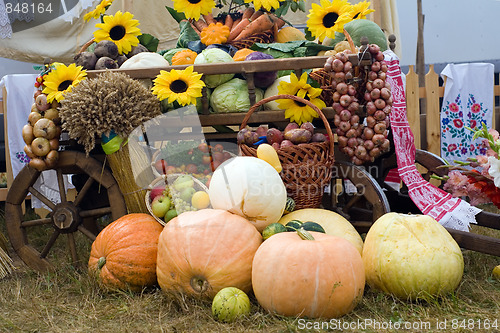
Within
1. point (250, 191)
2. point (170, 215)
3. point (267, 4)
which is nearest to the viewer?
point (250, 191)

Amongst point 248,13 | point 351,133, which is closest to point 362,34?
point 248,13

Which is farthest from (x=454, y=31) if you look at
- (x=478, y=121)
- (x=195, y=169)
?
(x=195, y=169)

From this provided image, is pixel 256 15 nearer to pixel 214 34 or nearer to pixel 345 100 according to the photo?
pixel 214 34

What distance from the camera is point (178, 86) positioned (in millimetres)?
2719

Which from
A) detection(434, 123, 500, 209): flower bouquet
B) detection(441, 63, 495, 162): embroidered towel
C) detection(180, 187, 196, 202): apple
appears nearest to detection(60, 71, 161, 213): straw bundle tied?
detection(180, 187, 196, 202): apple

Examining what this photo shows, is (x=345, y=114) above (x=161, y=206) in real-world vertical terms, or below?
above

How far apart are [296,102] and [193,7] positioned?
1.06 metres

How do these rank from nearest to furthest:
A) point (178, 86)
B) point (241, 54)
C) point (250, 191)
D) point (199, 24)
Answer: point (250, 191) < point (178, 86) < point (241, 54) < point (199, 24)

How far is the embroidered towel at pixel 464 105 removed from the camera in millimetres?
4723

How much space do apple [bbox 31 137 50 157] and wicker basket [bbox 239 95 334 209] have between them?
1.04 meters

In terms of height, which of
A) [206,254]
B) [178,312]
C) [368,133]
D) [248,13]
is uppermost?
[248,13]

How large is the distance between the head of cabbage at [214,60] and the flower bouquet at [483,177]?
134 cm

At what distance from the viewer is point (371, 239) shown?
2.29m

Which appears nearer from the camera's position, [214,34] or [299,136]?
[299,136]
